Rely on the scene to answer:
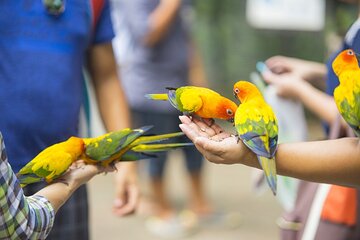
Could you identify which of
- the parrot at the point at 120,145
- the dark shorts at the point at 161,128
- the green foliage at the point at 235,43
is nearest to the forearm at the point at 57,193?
the parrot at the point at 120,145

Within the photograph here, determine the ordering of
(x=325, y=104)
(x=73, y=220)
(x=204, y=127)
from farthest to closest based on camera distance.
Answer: (x=325, y=104), (x=73, y=220), (x=204, y=127)

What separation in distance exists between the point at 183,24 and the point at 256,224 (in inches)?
56.3

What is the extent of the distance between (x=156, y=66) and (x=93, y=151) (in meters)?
2.58

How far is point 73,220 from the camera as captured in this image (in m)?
2.10

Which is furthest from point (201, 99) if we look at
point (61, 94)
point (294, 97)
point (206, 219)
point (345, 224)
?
point (206, 219)

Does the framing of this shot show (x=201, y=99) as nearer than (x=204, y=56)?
Yes

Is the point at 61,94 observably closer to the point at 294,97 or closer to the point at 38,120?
the point at 38,120

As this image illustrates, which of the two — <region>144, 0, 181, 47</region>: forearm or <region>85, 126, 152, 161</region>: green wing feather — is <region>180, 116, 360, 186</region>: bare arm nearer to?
<region>85, 126, 152, 161</region>: green wing feather

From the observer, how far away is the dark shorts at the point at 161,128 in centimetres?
429

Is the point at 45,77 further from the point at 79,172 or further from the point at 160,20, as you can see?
the point at 160,20

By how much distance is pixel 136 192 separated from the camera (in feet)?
7.44

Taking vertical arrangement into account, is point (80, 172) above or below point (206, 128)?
below

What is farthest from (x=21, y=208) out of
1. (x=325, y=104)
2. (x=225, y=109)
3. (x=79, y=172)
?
(x=325, y=104)

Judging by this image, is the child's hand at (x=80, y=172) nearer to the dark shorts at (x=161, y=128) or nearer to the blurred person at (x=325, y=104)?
the blurred person at (x=325, y=104)
